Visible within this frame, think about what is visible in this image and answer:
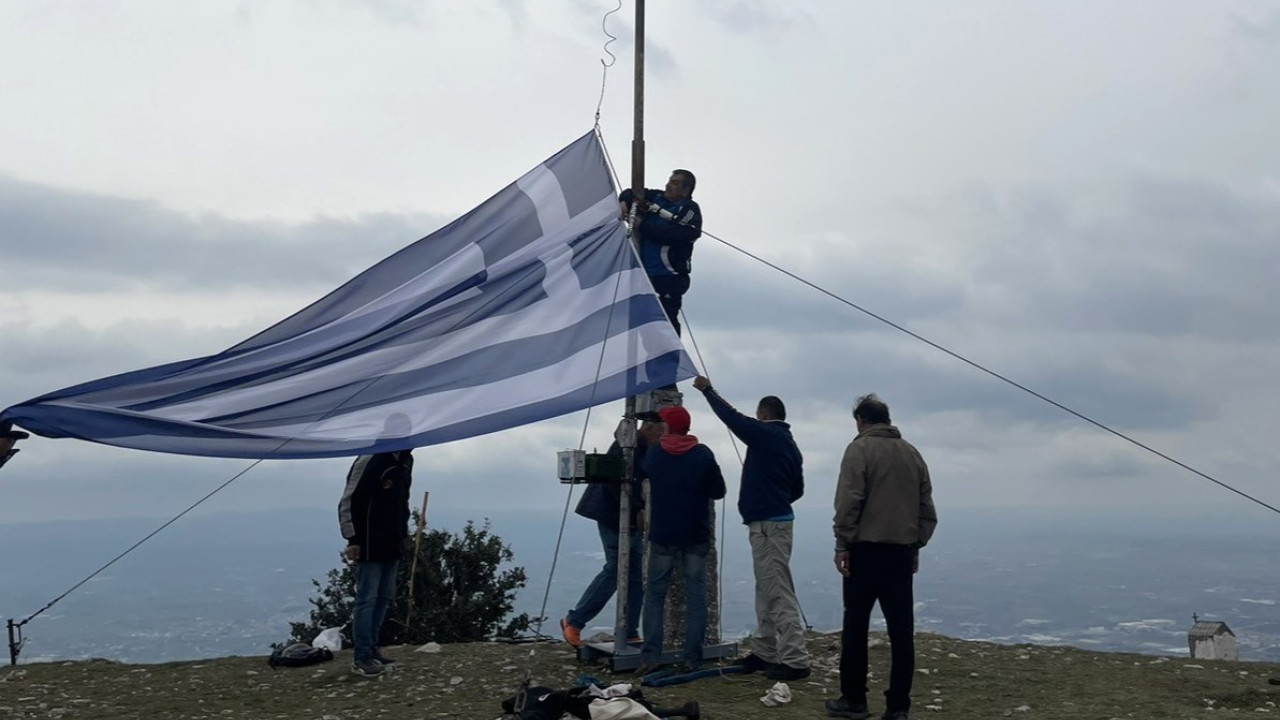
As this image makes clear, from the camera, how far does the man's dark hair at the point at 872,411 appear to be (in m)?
8.93

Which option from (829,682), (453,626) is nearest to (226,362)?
(829,682)

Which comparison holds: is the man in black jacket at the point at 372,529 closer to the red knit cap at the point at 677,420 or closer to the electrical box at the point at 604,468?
the electrical box at the point at 604,468

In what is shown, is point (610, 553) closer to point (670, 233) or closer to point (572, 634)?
point (572, 634)

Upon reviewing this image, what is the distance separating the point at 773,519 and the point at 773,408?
1032 mm

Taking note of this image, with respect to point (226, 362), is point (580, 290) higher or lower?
higher

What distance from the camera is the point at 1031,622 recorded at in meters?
177

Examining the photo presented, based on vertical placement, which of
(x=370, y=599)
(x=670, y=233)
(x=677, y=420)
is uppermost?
(x=670, y=233)

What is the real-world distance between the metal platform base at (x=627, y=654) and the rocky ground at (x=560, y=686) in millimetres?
135

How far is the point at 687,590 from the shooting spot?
10117 mm

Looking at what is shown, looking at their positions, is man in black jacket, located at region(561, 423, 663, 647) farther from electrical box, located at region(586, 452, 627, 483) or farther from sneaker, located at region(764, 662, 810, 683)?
sneaker, located at region(764, 662, 810, 683)

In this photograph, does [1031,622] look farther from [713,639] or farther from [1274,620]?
[713,639]

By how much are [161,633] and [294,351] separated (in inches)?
7616

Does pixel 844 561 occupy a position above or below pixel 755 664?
above

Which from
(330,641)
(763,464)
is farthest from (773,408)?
(330,641)
